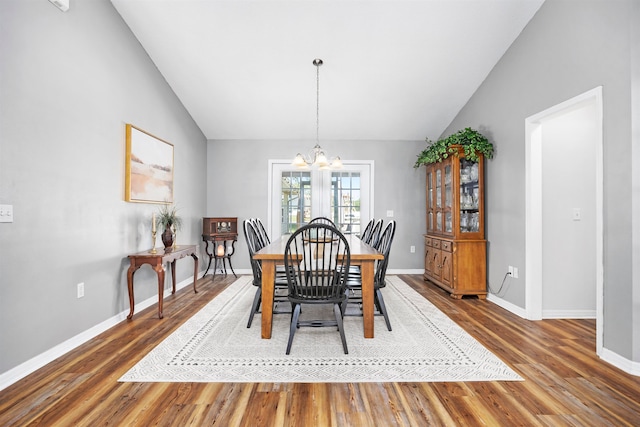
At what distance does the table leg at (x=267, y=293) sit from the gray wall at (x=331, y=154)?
3059mm

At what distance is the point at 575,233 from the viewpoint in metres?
3.28

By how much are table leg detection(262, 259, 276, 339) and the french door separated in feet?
10.1

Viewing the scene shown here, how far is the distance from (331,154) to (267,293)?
3.51m

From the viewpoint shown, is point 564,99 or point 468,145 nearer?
point 564,99

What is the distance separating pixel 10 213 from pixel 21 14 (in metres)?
1.29

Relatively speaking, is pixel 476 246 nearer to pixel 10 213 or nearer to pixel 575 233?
pixel 575 233

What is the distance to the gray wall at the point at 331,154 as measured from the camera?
5.60 meters

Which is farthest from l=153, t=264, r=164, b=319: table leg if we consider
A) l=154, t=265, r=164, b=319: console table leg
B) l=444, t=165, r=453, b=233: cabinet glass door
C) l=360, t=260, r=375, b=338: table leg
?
l=444, t=165, r=453, b=233: cabinet glass door

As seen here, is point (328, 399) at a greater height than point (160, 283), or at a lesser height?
lesser

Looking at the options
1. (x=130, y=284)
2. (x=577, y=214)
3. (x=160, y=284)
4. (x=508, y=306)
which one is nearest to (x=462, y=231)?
(x=508, y=306)

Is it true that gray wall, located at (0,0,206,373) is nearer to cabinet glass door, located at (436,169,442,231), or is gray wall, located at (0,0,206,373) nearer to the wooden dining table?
the wooden dining table

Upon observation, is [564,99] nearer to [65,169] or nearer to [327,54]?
[327,54]

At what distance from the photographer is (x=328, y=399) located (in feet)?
5.92

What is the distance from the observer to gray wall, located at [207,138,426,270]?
5.60m
